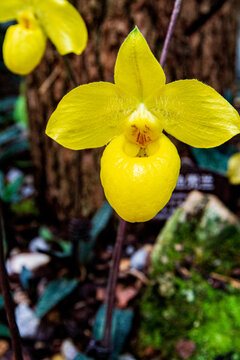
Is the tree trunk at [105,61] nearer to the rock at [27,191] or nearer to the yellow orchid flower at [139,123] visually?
the rock at [27,191]

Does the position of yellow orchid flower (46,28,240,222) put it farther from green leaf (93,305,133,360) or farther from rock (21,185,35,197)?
rock (21,185,35,197)

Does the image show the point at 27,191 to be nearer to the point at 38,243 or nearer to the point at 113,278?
the point at 38,243

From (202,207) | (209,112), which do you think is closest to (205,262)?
(202,207)

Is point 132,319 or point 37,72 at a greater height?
point 37,72

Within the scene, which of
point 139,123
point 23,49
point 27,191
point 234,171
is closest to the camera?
point 139,123

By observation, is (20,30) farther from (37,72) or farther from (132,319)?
(132,319)

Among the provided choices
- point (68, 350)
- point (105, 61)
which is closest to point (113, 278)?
point (68, 350)
